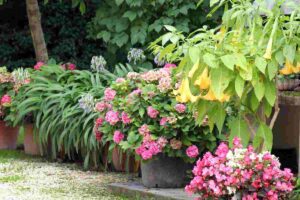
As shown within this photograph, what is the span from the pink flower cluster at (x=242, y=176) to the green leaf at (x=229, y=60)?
2.06 ft

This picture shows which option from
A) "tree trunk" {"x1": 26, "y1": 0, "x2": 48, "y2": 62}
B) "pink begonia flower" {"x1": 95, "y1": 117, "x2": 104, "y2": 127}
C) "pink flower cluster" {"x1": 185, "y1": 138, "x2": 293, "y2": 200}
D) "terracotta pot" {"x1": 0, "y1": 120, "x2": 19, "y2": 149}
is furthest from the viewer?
"tree trunk" {"x1": 26, "y1": 0, "x2": 48, "y2": 62}

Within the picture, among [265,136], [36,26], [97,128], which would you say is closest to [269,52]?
[265,136]

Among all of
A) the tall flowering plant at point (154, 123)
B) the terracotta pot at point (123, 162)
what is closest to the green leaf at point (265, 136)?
the tall flowering plant at point (154, 123)

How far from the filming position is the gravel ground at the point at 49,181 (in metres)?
6.34

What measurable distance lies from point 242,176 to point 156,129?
1.97m

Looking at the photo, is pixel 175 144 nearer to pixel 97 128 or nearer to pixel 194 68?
pixel 97 128

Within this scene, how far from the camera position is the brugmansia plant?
13.3 feet

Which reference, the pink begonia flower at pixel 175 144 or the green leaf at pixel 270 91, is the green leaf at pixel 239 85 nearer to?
the green leaf at pixel 270 91

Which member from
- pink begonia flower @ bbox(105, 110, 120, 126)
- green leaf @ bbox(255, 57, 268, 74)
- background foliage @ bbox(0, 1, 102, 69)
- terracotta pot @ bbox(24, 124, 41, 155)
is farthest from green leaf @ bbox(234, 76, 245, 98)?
background foliage @ bbox(0, 1, 102, 69)

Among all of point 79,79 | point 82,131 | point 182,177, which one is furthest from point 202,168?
point 79,79

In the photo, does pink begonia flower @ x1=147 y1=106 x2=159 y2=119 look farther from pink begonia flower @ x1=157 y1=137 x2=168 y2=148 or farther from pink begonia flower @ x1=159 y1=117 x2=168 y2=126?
pink begonia flower @ x1=157 y1=137 x2=168 y2=148

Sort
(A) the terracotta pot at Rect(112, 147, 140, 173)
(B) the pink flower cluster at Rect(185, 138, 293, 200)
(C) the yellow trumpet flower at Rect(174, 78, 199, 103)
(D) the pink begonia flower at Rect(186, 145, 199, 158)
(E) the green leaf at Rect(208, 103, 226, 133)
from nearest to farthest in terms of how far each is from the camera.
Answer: (C) the yellow trumpet flower at Rect(174, 78, 199, 103), (B) the pink flower cluster at Rect(185, 138, 293, 200), (E) the green leaf at Rect(208, 103, 226, 133), (D) the pink begonia flower at Rect(186, 145, 199, 158), (A) the terracotta pot at Rect(112, 147, 140, 173)

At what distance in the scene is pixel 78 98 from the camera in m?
7.87

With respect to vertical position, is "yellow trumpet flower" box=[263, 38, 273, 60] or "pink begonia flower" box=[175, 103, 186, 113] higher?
"yellow trumpet flower" box=[263, 38, 273, 60]
